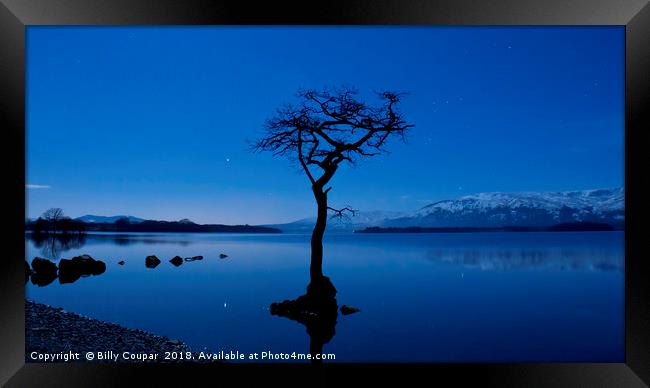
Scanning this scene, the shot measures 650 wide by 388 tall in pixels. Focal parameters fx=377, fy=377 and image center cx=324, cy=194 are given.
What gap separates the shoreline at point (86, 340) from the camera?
3.95 meters

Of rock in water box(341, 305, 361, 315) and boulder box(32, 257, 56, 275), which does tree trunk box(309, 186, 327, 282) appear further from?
boulder box(32, 257, 56, 275)

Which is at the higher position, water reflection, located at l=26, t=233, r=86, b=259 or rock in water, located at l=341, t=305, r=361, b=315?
rock in water, located at l=341, t=305, r=361, b=315

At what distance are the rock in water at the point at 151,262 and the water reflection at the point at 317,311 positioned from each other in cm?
962

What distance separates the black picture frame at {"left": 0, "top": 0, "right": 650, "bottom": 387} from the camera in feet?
9.05

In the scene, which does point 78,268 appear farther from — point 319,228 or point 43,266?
point 319,228

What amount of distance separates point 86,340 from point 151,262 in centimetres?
1031

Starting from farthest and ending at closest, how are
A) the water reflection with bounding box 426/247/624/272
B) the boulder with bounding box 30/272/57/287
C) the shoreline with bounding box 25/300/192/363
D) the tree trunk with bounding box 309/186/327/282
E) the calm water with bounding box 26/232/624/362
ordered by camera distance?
the water reflection with bounding box 426/247/624/272, the boulder with bounding box 30/272/57/287, the calm water with bounding box 26/232/624/362, the tree trunk with bounding box 309/186/327/282, the shoreline with bounding box 25/300/192/363

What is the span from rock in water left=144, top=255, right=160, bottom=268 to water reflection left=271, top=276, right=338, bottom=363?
9.62 meters

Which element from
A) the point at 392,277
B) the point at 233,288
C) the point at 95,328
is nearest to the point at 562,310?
the point at 392,277

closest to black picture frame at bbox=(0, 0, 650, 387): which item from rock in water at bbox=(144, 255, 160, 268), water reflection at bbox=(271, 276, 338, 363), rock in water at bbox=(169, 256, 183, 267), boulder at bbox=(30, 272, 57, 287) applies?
water reflection at bbox=(271, 276, 338, 363)

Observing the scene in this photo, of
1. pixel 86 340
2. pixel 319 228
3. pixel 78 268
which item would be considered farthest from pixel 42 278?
pixel 319 228

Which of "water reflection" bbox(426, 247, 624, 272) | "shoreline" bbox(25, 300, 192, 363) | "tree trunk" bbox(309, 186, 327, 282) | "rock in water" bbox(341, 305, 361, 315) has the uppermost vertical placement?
"tree trunk" bbox(309, 186, 327, 282)

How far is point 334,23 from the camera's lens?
Result: 2.88 m

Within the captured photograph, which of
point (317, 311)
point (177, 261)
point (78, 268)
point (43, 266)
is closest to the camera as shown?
point (317, 311)
